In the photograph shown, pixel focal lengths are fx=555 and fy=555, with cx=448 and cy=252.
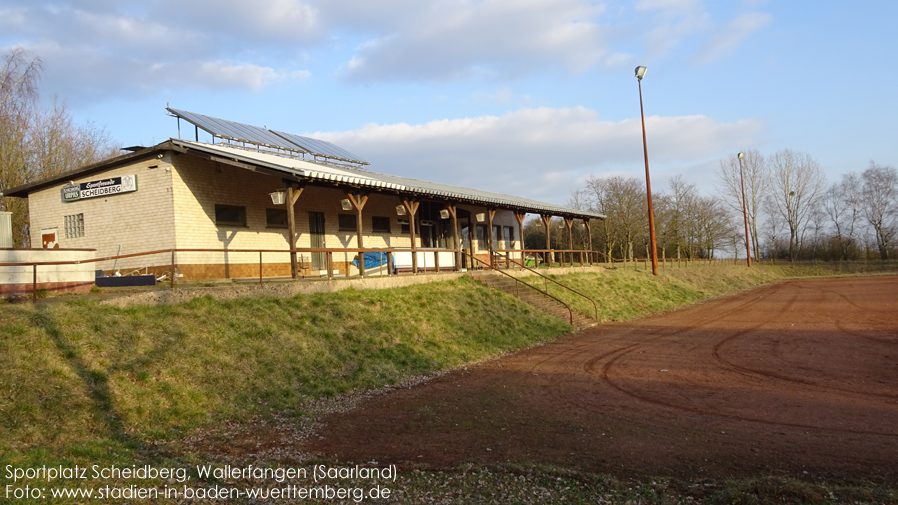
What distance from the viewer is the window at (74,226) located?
16.9 m

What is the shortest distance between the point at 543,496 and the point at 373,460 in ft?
6.62

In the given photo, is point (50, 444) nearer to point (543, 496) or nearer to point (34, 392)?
point (34, 392)

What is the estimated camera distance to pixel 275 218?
1805cm

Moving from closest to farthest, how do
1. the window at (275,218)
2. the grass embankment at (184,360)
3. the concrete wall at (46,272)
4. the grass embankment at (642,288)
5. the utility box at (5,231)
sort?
the grass embankment at (184,360)
the concrete wall at (46,272)
the utility box at (5,231)
the window at (275,218)
the grass embankment at (642,288)

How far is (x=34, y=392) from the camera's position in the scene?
6605 millimetres

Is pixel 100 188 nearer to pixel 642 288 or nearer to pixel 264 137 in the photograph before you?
pixel 264 137

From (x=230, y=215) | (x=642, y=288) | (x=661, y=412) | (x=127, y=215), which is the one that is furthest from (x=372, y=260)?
(x=661, y=412)

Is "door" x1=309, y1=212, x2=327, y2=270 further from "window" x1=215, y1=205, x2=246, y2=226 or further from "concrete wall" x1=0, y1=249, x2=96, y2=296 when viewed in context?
"concrete wall" x1=0, y1=249, x2=96, y2=296

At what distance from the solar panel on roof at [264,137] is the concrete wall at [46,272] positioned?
25.1 ft

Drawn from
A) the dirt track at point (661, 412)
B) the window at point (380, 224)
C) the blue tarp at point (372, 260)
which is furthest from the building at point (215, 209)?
the dirt track at point (661, 412)

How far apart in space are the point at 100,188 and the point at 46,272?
275 inches

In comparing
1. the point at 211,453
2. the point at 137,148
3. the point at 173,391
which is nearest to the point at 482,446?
the point at 211,453

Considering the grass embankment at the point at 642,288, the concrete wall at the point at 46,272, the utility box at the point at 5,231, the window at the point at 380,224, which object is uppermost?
the window at the point at 380,224

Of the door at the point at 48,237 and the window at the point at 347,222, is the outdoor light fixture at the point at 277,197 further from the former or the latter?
Result: the door at the point at 48,237
